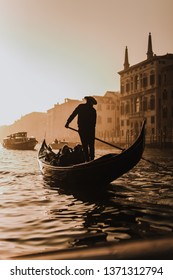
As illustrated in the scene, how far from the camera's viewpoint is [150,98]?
81.5 ft

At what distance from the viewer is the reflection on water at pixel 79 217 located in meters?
2.53

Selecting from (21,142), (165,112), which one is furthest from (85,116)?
(21,142)

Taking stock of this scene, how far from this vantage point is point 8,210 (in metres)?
3.74

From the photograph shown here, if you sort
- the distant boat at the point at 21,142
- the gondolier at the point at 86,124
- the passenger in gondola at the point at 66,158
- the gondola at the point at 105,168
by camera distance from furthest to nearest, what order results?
the distant boat at the point at 21,142, the passenger in gondola at the point at 66,158, the gondolier at the point at 86,124, the gondola at the point at 105,168

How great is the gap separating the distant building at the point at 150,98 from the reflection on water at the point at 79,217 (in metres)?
16.7

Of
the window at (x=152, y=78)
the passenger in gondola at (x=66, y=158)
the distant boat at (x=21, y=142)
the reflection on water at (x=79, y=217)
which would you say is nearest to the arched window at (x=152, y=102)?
the window at (x=152, y=78)

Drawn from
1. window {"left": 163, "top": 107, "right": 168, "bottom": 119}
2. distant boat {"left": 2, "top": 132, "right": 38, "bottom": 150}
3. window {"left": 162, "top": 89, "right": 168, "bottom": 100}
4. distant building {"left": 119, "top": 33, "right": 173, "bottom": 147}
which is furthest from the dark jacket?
distant boat {"left": 2, "top": 132, "right": 38, "bottom": 150}

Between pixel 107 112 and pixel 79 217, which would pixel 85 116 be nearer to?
pixel 79 217

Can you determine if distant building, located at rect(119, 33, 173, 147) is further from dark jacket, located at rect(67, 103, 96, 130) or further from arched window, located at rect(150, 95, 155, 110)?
dark jacket, located at rect(67, 103, 96, 130)

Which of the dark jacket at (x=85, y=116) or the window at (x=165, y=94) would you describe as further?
the window at (x=165, y=94)

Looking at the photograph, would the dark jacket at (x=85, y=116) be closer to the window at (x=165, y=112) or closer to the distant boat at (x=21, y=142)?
the window at (x=165, y=112)

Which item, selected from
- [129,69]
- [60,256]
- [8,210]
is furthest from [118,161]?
[129,69]

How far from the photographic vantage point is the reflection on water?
253 cm

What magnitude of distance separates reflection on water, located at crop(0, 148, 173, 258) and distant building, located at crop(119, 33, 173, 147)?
54.9ft
